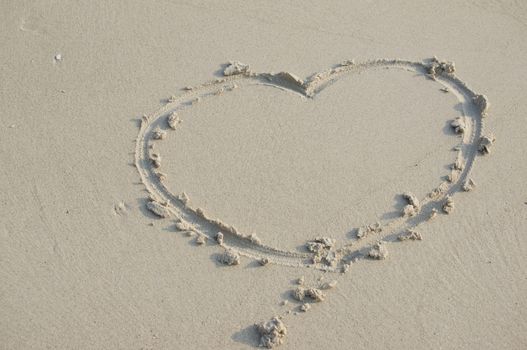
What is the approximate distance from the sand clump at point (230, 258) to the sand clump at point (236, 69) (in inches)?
55.3

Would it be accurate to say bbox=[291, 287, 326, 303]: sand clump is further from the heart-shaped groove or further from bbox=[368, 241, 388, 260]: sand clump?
bbox=[368, 241, 388, 260]: sand clump

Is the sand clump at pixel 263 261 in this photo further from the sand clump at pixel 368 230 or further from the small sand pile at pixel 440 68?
the small sand pile at pixel 440 68

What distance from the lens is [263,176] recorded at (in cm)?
366

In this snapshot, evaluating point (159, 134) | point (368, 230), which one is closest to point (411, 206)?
point (368, 230)

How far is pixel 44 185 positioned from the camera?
137 inches

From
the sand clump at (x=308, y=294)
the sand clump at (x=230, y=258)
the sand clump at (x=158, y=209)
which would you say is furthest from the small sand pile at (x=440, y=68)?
the sand clump at (x=158, y=209)

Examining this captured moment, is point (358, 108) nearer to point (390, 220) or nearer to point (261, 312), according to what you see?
point (390, 220)

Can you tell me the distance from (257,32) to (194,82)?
28.3 inches

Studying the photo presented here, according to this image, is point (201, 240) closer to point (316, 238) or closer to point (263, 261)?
point (263, 261)

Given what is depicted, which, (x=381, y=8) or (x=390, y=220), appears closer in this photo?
(x=390, y=220)

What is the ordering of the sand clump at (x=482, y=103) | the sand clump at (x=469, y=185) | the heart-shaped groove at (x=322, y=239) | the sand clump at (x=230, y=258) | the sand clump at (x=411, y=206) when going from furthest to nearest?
the sand clump at (x=482, y=103) < the sand clump at (x=469, y=185) < the sand clump at (x=411, y=206) < the heart-shaped groove at (x=322, y=239) < the sand clump at (x=230, y=258)

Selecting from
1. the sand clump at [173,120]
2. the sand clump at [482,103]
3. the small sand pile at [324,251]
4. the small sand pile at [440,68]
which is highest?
the small sand pile at [440,68]

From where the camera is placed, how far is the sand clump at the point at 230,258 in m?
3.27

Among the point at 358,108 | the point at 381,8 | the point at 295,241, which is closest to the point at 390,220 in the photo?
the point at 295,241
